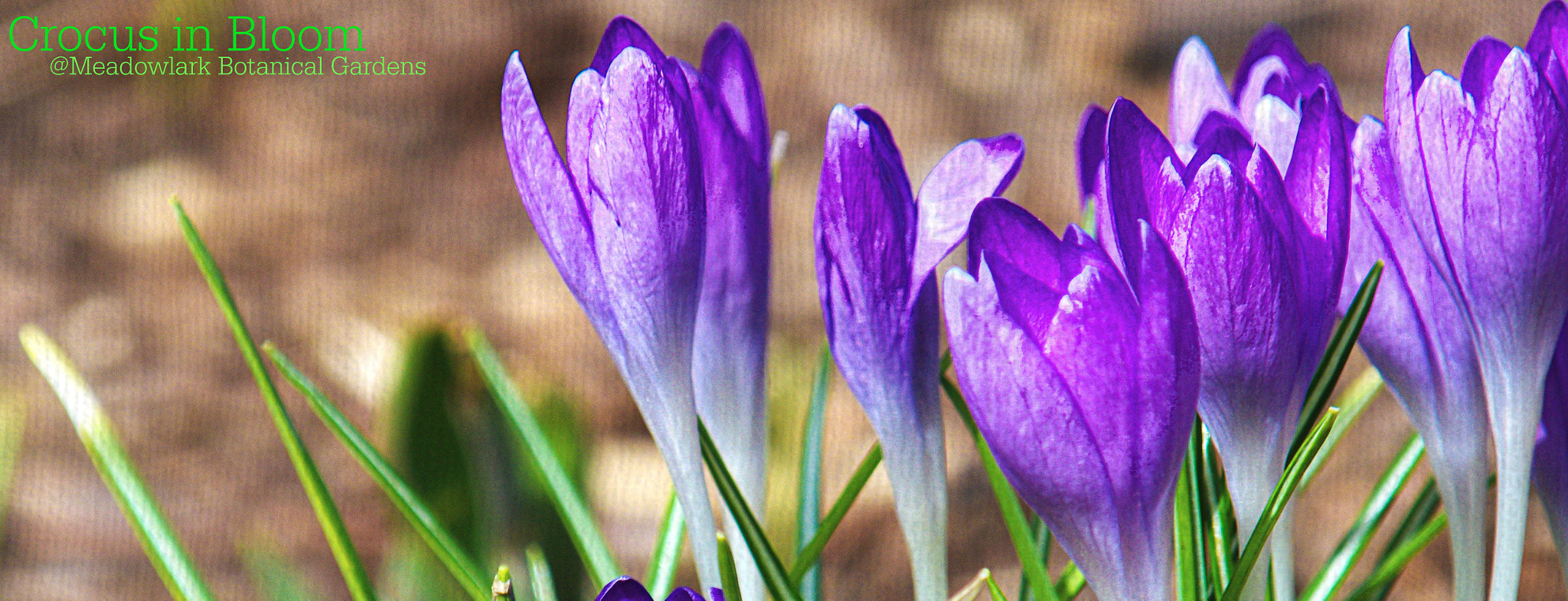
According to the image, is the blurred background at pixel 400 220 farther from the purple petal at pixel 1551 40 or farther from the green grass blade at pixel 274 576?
the purple petal at pixel 1551 40

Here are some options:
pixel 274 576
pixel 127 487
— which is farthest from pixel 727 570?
pixel 274 576

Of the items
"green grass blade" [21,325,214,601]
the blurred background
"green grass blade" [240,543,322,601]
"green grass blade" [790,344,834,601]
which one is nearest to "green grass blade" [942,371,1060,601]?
"green grass blade" [790,344,834,601]

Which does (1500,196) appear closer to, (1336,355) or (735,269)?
(1336,355)

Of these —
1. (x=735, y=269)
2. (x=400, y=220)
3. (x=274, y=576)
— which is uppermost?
(x=400, y=220)

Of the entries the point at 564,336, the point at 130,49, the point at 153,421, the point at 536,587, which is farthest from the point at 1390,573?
the point at 130,49

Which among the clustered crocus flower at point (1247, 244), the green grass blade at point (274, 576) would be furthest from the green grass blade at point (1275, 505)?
the green grass blade at point (274, 576)
